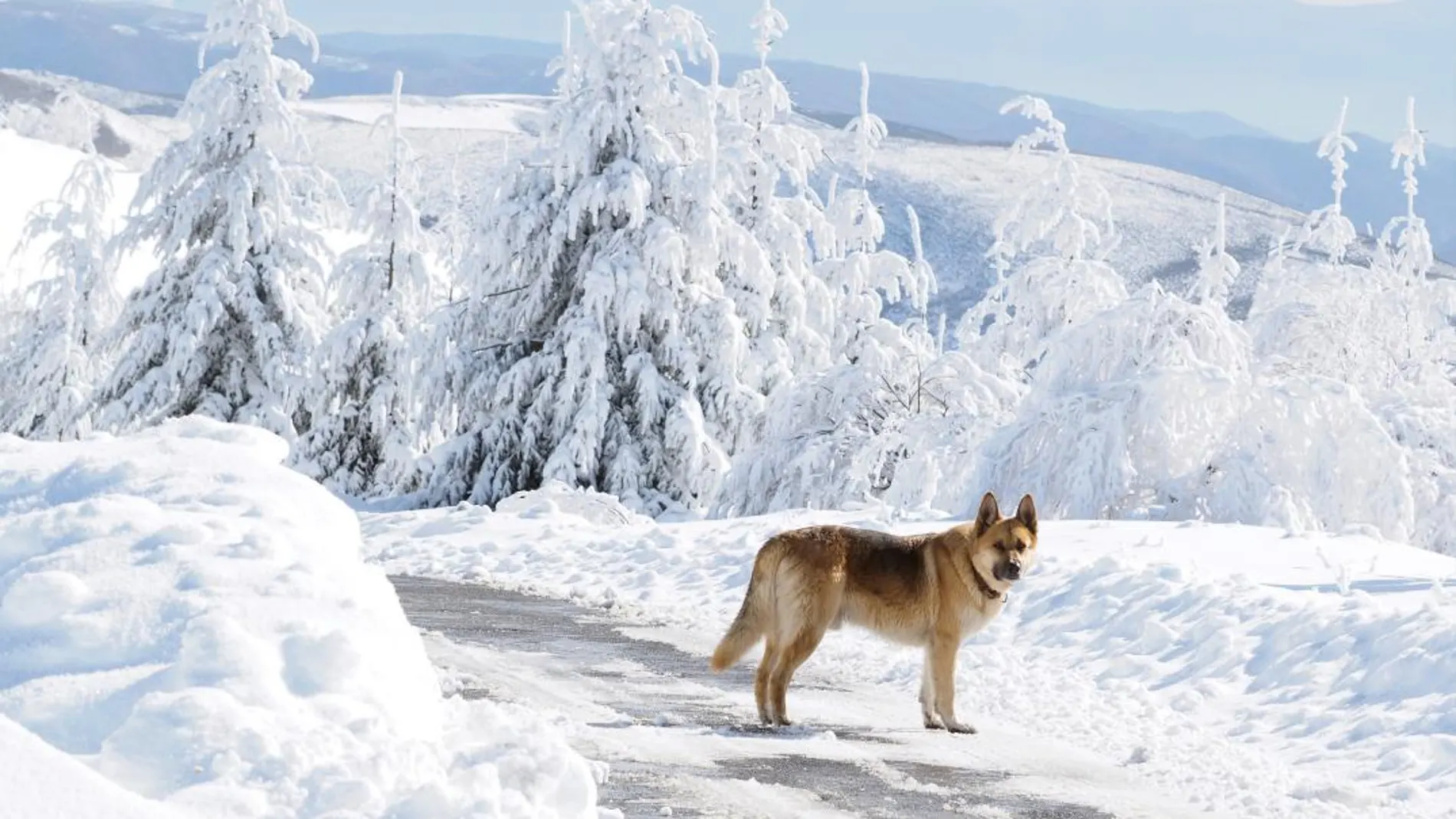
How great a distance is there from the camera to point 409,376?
91.6ft

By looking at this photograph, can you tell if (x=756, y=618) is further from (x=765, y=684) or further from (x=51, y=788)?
(x=51, y=788)

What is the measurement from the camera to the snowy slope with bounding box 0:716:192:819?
4.32m

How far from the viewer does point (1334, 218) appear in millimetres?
33219

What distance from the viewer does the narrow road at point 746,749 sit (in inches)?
277

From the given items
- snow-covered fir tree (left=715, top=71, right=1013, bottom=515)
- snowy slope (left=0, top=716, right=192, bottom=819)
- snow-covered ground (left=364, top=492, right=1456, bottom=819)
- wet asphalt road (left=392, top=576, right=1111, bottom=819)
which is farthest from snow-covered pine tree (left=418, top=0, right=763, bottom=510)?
snowy slope (left=0, top=716, right=192, bottom=819)

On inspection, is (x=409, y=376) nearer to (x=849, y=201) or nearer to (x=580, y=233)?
(x=580, y=233)

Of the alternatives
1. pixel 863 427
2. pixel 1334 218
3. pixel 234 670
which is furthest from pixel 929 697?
pixel 1334 218

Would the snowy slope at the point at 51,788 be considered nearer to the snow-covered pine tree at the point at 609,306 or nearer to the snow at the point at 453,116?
the snow-covered pine tree at the point at 609,306

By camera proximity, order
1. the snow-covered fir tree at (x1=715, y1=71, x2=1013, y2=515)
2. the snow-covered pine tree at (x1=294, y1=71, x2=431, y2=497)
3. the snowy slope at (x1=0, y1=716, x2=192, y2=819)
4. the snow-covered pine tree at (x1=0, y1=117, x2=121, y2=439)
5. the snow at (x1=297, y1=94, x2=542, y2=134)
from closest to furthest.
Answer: the snowy slope at (x1=0, y1=716, x2=192, y2=819) < the snow-covered fir tree at (x1=715, y1=71, x2=1013, y2=515) < the snow-covered pine tree at (x1=294, y1=71, x2=431, y2=497) < the snow-covered pine tree at (x1=0, y1=117, x2=121, y2=439) < the snow at (x1=297, y1=94, x2=542, y2=134)

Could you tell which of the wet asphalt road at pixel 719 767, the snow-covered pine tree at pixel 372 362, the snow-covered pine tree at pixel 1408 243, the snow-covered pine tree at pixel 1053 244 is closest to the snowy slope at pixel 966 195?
the snow-covered pine tree at pixel 1408 243

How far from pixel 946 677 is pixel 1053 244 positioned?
778 inches

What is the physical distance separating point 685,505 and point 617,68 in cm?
755

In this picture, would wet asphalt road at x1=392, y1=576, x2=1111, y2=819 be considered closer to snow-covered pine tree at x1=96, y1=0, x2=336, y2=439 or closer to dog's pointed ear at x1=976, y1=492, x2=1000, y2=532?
dog's pointed ear at x1=976, y1=492, x2=1000, y2=532

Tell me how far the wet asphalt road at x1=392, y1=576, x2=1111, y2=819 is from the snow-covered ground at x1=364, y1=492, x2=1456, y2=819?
2.66 ft
